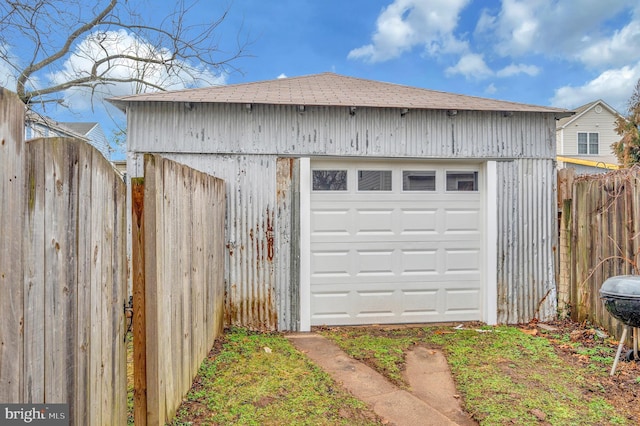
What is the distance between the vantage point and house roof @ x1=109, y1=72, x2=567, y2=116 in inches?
198

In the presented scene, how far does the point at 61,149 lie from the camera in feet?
4.77

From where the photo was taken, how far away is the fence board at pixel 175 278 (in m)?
2.29

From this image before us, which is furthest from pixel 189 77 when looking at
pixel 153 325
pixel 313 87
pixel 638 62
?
pixel 638 62

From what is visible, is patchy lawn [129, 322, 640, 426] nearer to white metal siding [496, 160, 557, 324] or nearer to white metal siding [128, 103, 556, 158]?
white metal siding [496, 160, 557, 324]

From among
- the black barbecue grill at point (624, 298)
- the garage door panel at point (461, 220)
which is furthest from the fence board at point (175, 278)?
the black barbecue grill at point (624, 298)

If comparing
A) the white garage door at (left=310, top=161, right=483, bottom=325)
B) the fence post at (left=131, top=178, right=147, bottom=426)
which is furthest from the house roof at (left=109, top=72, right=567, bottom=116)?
the fence post at (left=131, top=178, right=147, bottom=426)

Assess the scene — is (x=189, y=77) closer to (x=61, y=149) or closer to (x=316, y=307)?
(x=316, y=307)

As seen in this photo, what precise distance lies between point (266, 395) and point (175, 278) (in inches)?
51.7

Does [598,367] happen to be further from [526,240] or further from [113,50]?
[113,50]

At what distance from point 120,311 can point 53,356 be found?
2.13 feet

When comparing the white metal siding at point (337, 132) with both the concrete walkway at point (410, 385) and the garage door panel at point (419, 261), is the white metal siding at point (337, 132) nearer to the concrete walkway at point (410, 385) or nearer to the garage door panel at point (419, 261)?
the garage door panel at point (419, 261)

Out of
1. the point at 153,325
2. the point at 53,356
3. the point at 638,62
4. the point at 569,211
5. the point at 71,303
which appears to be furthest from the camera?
the point at 638,62

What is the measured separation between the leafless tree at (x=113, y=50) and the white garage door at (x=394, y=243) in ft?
15.5

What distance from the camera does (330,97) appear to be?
17.9ft
